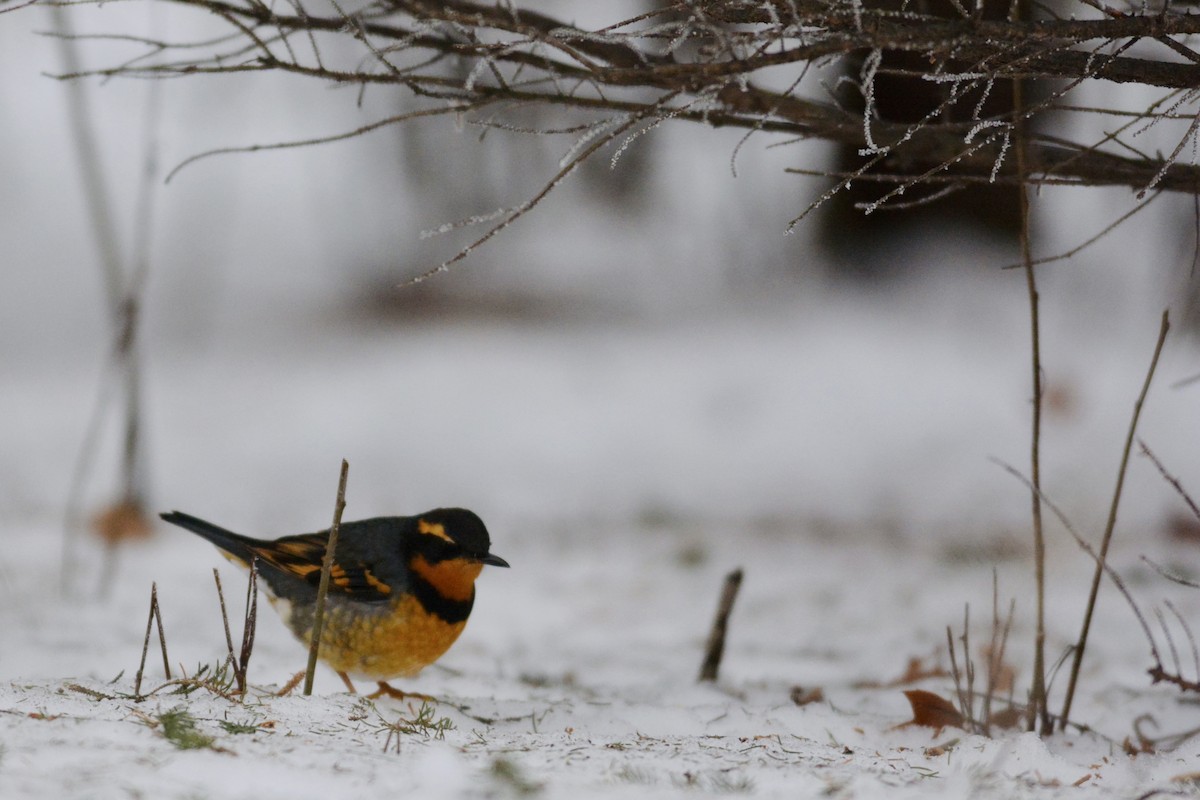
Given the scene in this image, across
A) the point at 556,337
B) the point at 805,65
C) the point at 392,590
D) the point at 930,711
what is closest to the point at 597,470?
the point at 556,337

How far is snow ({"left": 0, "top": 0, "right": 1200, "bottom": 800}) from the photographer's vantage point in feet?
9.31

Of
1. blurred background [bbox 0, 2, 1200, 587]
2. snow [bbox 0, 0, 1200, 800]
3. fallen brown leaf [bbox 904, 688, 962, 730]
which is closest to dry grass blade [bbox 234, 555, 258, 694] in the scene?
snow [bbox 0, 0, 1200, 800]

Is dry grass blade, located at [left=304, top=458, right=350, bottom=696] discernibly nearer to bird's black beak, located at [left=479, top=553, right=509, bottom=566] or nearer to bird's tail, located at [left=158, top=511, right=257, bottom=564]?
bird's black beak, located at [left=479, top=553, right=509, bottom=566]

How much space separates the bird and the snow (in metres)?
0.21

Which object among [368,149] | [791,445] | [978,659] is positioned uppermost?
[368,149]

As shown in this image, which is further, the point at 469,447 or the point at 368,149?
the point at 368,149

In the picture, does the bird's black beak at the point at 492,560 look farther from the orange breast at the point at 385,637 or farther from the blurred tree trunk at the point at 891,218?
the blurred tree trunk at the point at 891,218

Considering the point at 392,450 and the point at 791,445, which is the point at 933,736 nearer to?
the point at 791,445

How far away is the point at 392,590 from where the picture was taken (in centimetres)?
393

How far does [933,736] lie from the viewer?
3.47 meters

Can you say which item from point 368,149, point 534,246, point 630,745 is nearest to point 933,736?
point 630,745

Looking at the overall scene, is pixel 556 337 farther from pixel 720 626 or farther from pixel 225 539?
pixel 720 626

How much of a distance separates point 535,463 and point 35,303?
5.97 m

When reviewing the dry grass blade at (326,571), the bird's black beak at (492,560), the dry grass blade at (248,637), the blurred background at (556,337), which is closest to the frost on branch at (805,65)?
the dry grass blade at (326,571)
